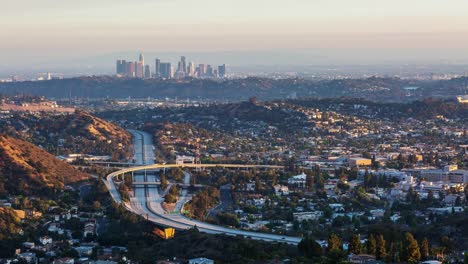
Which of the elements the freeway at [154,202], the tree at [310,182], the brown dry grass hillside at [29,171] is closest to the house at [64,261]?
the freeway at [154,202]

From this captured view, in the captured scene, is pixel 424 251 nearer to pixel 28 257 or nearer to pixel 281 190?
pixel 28 257

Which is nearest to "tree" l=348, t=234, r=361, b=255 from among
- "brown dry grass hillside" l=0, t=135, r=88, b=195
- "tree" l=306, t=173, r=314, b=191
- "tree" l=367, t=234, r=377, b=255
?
A: "tree" l=367, t=234, r=377, b=255

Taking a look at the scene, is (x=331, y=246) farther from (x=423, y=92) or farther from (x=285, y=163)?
(x=423, y=92)

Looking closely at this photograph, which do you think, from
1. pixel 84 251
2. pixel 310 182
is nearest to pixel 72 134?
pixel 310 182

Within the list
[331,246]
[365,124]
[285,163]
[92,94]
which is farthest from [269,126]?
[92,94]

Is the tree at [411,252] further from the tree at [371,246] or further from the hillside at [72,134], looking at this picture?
the hillside at [72,134]

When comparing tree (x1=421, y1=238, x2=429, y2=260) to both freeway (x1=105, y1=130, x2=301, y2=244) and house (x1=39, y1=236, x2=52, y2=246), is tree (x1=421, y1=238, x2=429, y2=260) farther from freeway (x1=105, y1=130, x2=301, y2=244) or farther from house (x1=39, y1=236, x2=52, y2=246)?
house (x1=39, y1=236, x2=52, y2=246)
